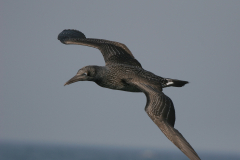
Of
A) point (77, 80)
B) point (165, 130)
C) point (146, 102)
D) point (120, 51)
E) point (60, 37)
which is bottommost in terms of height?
point (165, 130)

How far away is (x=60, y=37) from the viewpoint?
20203mm

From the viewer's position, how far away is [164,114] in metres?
13.5

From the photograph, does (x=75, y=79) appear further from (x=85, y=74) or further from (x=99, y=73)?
(x=99, y=73)

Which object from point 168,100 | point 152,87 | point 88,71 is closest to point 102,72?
point 88,71

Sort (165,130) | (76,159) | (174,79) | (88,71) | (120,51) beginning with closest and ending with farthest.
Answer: (165,130)
(88,71)
(174,79)
(120,51)
(76,159)

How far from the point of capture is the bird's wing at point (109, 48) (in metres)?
17.9

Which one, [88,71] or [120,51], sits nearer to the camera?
[88,71]

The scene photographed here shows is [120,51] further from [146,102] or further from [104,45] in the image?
[146,102]

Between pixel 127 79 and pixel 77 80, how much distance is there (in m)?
1.86

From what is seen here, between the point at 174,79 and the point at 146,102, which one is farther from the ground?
the point at 174,79

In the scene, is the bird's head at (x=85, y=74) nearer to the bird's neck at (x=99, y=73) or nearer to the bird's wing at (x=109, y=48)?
the bird's neck at (x=99, y=73)

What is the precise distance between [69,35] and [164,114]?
8267 mm

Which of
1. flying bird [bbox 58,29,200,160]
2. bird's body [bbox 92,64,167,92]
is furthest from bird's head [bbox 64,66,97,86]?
bird's body [bbox 92,64,167,92]

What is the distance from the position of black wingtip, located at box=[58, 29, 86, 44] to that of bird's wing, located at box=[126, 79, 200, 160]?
626cm
